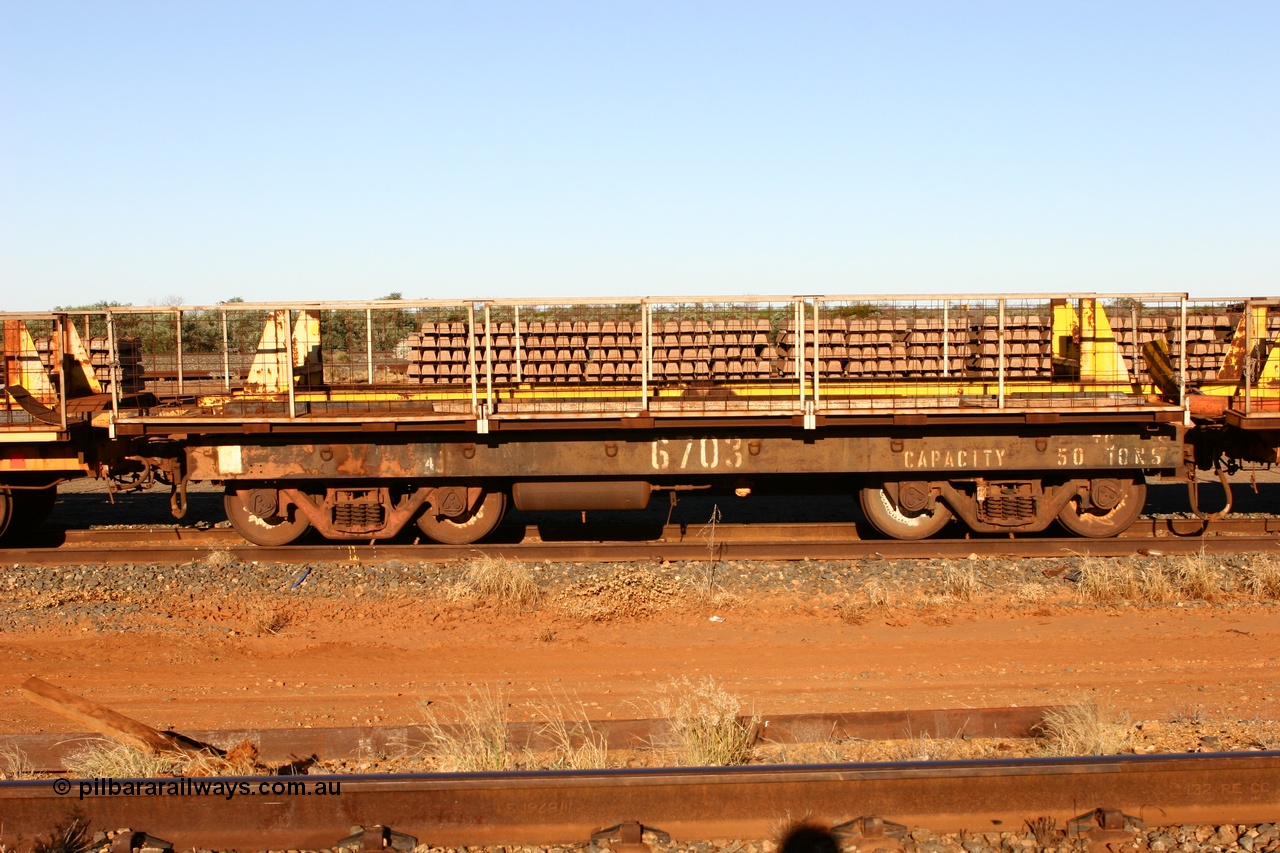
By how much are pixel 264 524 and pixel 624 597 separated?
16.8ft

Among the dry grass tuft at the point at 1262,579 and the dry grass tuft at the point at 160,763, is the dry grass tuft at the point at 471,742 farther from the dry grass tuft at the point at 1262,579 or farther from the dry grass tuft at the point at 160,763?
the dry grass tuft at the point at 1262,579

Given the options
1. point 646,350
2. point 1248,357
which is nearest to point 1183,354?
point 1248,357

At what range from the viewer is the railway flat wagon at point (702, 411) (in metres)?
11.8

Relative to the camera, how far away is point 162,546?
12805 mm

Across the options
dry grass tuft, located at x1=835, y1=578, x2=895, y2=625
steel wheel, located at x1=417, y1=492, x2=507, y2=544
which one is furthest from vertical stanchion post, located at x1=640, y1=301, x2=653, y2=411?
dry grass tuft, located at x1=835, y1=578, x2=895, y2=625

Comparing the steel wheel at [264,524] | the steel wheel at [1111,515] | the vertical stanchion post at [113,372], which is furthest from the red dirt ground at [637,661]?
the vertical stanchion post at [113,372]

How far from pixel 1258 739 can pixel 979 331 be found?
7.62 meters

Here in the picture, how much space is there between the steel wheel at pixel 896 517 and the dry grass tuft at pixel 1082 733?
630 centimetres

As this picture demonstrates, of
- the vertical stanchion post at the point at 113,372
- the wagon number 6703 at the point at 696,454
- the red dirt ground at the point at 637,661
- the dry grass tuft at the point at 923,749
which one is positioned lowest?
the red dirt ground at the point at 637,661

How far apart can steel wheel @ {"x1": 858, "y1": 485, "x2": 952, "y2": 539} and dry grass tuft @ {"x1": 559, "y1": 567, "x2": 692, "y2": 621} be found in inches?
128

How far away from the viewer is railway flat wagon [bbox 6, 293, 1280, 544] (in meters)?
Result: 11.8

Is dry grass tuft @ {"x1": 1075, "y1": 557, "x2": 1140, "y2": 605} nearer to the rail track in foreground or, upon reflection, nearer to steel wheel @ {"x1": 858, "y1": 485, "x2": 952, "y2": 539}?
the rail track in foreground

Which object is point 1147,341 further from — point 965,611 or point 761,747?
point 761,747

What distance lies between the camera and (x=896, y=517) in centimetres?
1261
